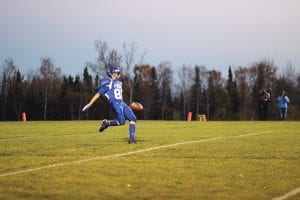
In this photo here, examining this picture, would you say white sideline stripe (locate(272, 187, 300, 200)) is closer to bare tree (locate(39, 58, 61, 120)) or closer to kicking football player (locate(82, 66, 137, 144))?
kicking football player (locate(82, 66, 137, 144))

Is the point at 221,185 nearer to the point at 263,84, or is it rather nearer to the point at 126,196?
the point at 126,196

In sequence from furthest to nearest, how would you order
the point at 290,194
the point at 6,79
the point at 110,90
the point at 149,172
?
the point at 6,79 → the point at 110,90 → the point at 149,172 → the point at 290,194

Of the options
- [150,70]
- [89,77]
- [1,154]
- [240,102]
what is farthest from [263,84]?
[1,154]

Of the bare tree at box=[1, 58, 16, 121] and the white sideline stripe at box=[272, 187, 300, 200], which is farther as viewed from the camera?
the bare tree at box=[1, 58, 16, 121]

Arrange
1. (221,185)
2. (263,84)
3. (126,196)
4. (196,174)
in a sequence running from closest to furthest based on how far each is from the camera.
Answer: (126,196) < (221,185) < (196,174) < (263,84)

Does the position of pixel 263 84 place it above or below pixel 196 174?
above

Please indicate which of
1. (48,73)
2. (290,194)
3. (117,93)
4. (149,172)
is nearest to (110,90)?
(117,93)

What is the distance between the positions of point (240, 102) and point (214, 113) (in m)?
5.17

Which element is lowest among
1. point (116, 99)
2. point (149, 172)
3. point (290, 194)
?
point (290, 194)

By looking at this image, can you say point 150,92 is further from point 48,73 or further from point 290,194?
point 290,194

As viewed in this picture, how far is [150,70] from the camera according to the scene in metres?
100

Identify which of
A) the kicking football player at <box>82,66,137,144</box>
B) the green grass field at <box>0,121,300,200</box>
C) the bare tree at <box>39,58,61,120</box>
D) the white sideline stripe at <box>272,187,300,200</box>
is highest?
the bare tree at <box>39,58,61,120</box>

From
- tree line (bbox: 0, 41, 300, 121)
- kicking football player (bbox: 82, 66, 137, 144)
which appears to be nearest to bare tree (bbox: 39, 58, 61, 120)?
tree line (bbox: 0, 41, 300, 121)

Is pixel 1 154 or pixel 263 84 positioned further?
pixel 263 84
